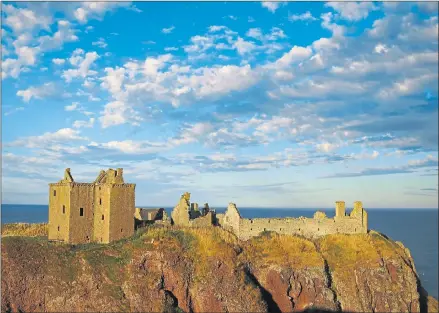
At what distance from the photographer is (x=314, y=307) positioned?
55.2 metres

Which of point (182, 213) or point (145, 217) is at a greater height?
point (182, 213)

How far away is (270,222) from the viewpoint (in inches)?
2432

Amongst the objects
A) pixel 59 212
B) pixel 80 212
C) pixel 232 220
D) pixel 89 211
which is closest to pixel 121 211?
pixel 89 211

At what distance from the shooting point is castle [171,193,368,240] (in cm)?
6050

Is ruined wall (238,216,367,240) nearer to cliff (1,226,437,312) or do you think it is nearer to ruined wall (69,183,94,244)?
cliff (1,226,437,312)

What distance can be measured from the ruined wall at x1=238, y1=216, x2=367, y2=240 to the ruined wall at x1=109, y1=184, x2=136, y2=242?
14.2 m

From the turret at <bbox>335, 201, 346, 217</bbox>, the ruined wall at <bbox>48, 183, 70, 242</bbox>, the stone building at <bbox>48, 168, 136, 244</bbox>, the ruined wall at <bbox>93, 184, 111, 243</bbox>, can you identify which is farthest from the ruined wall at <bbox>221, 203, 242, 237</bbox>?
the ruined wall at <bbox>48, 183, 70, 242</bbox>

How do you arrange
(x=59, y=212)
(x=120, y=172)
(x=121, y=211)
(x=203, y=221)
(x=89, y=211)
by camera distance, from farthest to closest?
(x=203, y=221), (x=120, y=172), (x=121, y=211), (x=89, y=211), (x=59, y=212)

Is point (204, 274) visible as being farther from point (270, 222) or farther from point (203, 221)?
point (270, 222)

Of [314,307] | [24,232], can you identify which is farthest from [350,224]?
[24,232]

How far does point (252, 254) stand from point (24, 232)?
29214 millimetres

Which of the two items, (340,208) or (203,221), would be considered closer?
(203,221)

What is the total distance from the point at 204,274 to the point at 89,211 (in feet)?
50.4

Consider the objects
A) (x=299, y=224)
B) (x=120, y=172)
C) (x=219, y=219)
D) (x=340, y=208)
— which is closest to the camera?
(x=120, y=172)
